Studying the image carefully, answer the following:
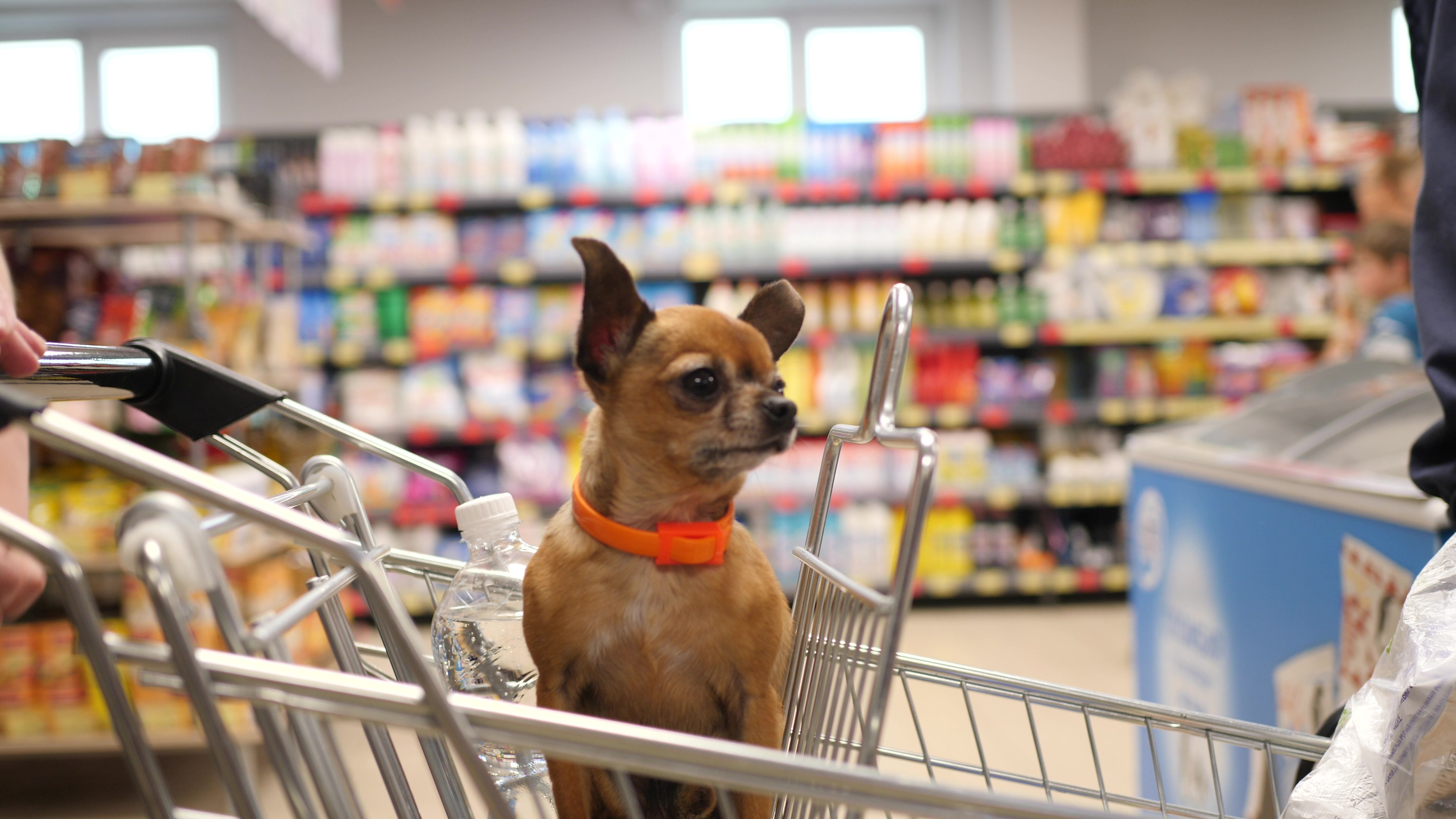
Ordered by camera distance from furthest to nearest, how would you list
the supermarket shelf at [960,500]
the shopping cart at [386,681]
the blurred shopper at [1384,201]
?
the supermarket shelf at [960,500]
the blurred shopper at [1384,201]
the shopping cart at [386,681]

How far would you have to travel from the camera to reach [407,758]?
3129 mm

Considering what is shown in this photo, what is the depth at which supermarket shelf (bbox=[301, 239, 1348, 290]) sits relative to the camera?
5113mm

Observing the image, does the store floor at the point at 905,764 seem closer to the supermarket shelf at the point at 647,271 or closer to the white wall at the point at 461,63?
the supermarket shelf at the point at 647,271

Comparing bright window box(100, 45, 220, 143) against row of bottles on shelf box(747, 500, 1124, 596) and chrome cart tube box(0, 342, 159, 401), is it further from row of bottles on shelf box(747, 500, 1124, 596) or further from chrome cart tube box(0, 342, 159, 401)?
chrome cart tube box(0, 342, 159, 401)

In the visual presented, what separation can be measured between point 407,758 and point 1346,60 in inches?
303

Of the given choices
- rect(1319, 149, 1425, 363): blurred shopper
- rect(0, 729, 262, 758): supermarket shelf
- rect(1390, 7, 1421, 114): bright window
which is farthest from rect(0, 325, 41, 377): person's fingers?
rect(1390, 7, 1421, 114): bright window

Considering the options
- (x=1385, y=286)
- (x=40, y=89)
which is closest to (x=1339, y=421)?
(x=1385, y=286)

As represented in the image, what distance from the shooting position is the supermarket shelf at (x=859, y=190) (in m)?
5.12

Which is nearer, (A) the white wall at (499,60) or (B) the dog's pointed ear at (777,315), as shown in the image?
(B) the dog's pointed ear at (777,315)

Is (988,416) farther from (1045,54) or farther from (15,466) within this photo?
(15,466)

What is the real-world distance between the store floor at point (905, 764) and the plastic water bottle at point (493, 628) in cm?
154

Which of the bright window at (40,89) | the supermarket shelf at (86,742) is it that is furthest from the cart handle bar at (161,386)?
the bright window at (40,89)

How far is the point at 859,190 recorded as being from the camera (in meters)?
5.20

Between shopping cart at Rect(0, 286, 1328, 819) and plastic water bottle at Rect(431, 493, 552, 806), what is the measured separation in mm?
143
